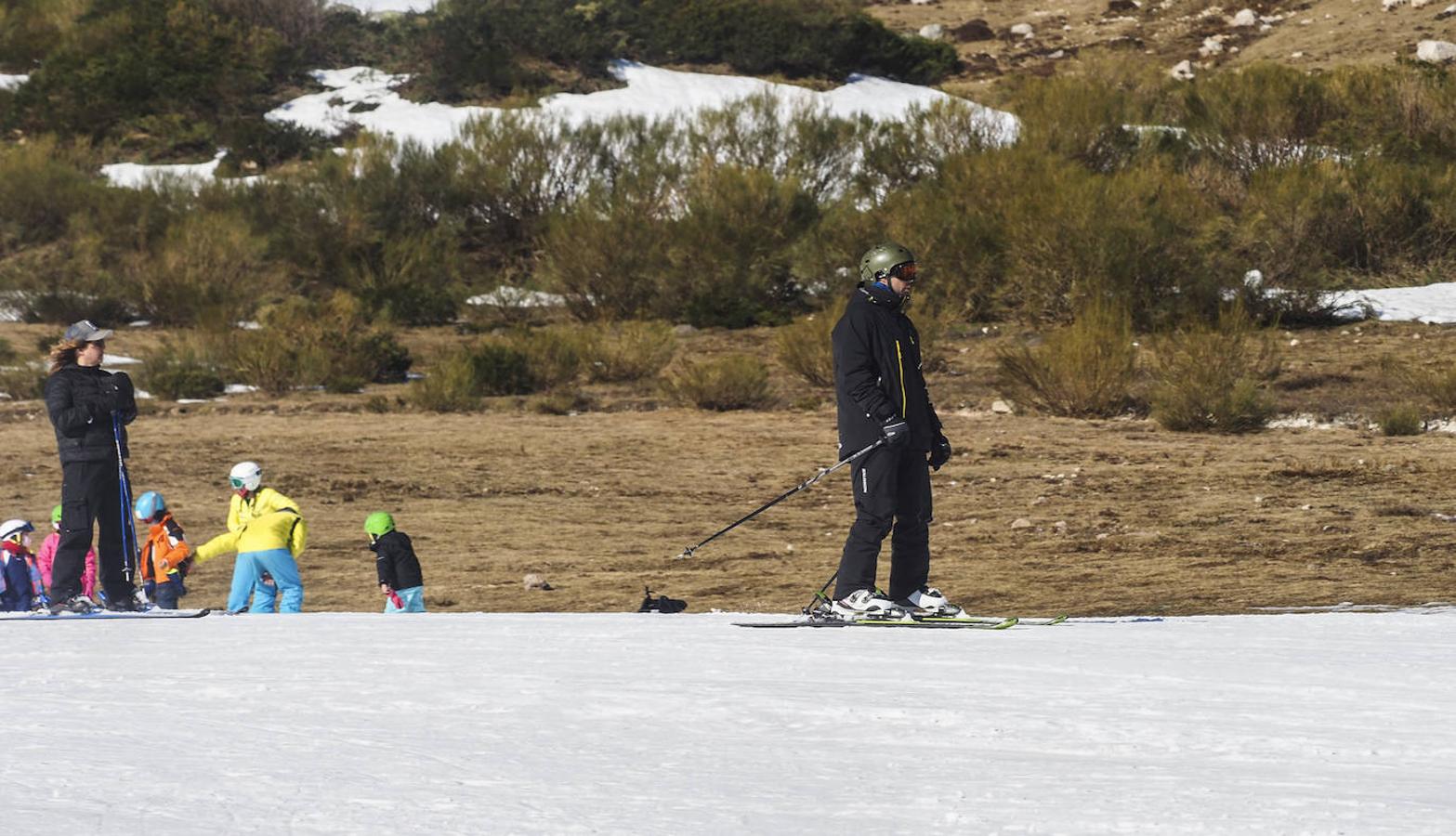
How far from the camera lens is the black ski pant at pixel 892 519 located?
8430 millimetres

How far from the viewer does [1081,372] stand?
23734mm

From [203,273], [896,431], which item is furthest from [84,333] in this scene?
[203,273]

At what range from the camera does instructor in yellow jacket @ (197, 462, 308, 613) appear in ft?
37.9

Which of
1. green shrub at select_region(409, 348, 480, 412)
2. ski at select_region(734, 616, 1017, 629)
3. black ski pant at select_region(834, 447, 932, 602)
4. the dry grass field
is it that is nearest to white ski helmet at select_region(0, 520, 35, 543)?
→ the dry grass field

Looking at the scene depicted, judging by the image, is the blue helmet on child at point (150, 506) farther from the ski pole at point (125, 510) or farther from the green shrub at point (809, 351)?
the green shrub at point (809, 351)

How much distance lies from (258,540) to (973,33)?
58224 millimetres

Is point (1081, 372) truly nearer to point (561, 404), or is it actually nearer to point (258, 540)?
point (561, 404)

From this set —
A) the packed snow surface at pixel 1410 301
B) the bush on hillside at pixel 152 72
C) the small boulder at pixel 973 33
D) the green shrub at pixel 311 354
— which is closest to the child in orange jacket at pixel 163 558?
the green shrub at pixel 311 354

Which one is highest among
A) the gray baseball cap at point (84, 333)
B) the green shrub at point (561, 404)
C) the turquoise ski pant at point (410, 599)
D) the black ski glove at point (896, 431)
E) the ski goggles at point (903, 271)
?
the ski goggles at point (903, 271)

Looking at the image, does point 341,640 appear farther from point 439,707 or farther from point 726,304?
point 726,304

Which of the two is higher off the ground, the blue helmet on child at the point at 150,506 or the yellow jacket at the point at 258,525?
the yellow jacket at the point at 258,525

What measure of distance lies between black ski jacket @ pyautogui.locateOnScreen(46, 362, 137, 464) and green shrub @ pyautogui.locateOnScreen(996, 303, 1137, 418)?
15.5m

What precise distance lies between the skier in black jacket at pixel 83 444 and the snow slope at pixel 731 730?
158cm

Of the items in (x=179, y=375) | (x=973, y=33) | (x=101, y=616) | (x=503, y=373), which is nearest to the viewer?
(x=101, y=616)
